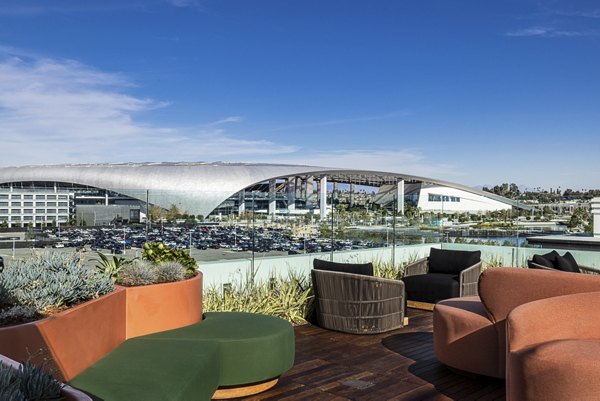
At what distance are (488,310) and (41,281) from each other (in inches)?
117

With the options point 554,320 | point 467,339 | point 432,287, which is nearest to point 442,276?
point 432,287

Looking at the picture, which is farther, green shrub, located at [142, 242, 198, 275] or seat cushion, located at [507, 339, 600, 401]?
green shrub, located at [142, 242, 198, 275]

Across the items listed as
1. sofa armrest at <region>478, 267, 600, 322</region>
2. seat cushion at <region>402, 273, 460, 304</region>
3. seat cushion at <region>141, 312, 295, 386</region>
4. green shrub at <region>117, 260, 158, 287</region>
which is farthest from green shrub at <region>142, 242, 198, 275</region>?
seat cushion at <region>402, 273, 460, 304</region>

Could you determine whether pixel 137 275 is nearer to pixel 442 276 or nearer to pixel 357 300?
pixel 357 300

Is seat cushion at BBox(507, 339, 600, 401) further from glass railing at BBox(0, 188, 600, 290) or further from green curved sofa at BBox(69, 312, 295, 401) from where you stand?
glass railing at BBox(0, 188, 600, 290)

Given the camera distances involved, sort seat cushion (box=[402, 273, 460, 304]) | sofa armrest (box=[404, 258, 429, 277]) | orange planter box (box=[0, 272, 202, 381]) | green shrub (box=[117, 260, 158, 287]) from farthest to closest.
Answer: sofa armrest (box=[404, 258, 429, 277]), seat cushion (box=[402, 273, 460, 304]), green shrub (box=[117, 260, 158, 287]), orange planter box (box=[0, 272, 202, 381])

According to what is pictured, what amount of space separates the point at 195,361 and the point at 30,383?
1395 mm

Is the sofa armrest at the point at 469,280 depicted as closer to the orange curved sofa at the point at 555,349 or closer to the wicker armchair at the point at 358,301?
the wicker armchair at the point at 358,301

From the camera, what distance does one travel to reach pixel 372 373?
13.1 ft

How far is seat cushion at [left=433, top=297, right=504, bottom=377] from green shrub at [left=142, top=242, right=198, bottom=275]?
2.10 m

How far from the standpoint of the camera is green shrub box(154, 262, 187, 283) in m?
3.71

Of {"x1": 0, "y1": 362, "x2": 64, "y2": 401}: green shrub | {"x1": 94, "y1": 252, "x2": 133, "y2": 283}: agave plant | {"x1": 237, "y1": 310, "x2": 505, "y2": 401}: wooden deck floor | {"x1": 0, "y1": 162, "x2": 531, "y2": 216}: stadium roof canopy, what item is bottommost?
{"x1": 237, "y1": 310, "x2": 505, "y2": 401}: wooden deck floor

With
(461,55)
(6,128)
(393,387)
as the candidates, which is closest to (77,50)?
(6,128)

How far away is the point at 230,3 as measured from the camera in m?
13.7
